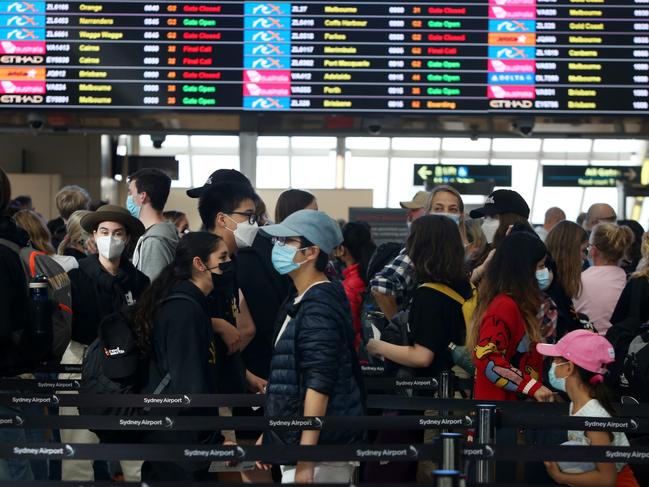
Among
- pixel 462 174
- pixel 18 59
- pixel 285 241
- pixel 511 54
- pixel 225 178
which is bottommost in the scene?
pixel 462 174

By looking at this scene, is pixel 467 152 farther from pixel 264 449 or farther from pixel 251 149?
pixel 264 449

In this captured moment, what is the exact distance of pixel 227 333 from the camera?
466 centimetres

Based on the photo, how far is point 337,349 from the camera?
3840 millimetres

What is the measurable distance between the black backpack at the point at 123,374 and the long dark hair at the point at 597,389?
147 cm

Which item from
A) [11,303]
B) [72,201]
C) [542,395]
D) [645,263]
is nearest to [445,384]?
[542,395]

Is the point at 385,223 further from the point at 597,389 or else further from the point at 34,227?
the point at 597,389

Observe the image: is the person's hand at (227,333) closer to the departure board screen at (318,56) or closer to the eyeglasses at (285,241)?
the eyeglasses at (285,241)

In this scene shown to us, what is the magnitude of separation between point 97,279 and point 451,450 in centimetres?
251

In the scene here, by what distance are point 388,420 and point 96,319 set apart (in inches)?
85.1

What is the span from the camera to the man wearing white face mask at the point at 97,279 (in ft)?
18.4

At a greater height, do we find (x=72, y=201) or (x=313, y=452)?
(x=72, y=201)

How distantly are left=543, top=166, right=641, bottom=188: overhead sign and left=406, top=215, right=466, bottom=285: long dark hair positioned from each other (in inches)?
319

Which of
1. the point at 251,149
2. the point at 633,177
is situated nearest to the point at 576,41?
the point at 251,149

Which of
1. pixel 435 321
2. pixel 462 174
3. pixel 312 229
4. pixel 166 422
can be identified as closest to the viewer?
pixel 312 229
